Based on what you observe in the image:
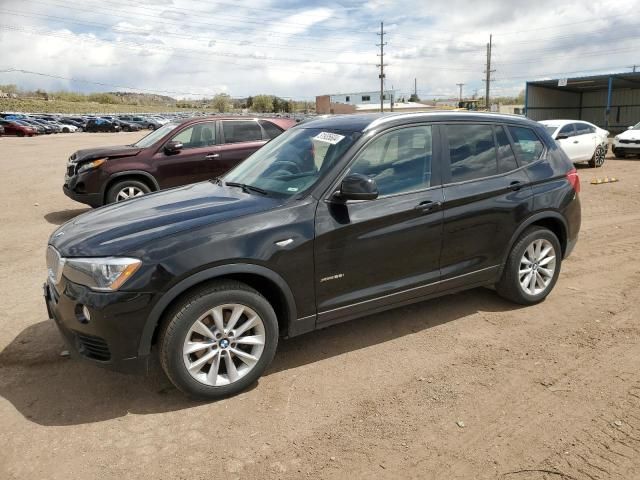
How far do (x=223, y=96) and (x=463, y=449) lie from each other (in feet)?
479

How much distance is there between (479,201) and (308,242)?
64.8 inches

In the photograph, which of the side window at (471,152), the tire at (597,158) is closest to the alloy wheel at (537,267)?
the side window at (471,152)

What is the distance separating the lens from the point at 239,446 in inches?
118

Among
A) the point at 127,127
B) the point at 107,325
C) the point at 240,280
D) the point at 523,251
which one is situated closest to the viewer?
the point at 107,325

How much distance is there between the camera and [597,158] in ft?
53.6

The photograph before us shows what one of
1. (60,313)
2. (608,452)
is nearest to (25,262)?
(60,313)

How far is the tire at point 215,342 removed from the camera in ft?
10.5

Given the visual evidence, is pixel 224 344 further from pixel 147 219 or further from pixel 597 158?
pixel 597 158

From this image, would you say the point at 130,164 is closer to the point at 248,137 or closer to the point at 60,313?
the point at 248,137

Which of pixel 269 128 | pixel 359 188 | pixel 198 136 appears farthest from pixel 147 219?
pixel 269 128

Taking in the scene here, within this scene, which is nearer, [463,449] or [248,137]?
[463,449]

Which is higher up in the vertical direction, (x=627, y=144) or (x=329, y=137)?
(x=329, y=137)

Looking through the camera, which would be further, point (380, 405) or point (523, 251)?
point (523, 251)

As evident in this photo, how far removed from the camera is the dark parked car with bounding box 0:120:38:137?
143 feet
